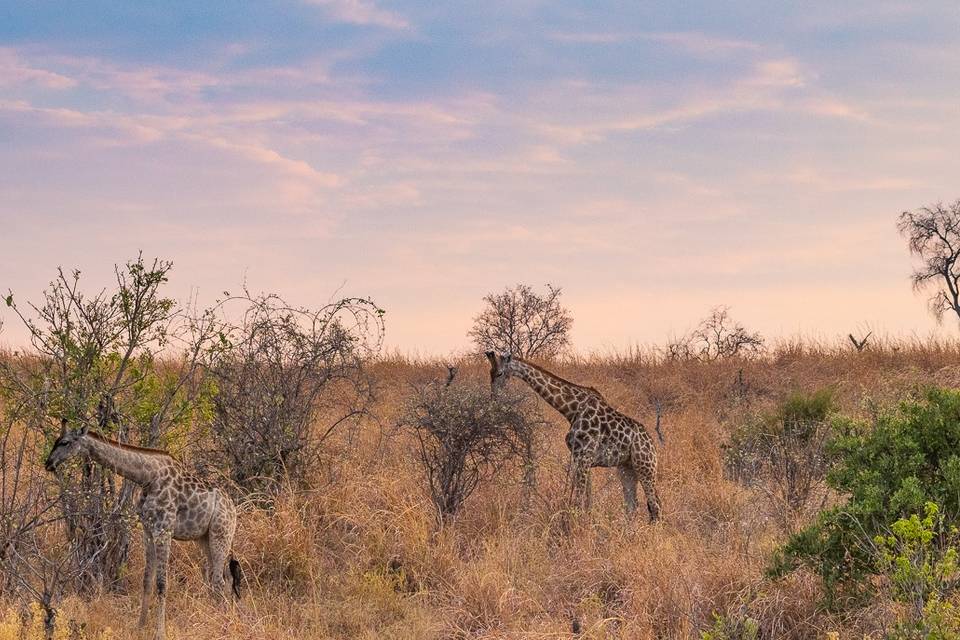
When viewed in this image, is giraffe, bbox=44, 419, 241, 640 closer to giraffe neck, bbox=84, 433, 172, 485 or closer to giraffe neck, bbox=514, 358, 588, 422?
giraffe neck, bbox=84, 433, 172, 485

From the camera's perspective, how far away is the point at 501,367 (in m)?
12.2

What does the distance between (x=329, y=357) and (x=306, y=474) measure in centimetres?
137

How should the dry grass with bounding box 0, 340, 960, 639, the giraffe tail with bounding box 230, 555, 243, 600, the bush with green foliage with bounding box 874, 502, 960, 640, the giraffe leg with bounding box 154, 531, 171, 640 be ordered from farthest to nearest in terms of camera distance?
the giraffe tail with bounding box 230, 555, 243, 600 → the giraffe leg with bounding box 154, 531, 171, 640 → the dry grass with bounding box 0, 340, 960, 639 → the bush with green foliage with bounding box 874, 502, 960, 640

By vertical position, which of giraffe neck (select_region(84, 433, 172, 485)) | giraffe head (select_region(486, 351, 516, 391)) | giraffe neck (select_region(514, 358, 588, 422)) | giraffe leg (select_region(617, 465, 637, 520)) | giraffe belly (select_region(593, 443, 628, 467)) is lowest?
giraffe leg (select_region(617, 465, 637, 520))

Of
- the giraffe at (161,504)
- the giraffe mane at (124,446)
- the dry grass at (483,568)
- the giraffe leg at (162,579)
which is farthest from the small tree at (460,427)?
the giraffe leg at (162,579)

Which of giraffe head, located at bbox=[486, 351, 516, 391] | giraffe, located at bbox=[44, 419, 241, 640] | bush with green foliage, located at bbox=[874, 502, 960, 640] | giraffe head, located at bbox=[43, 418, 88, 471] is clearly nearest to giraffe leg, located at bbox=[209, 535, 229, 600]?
giraffe, located at bbox=[44, 419, 241, 640]

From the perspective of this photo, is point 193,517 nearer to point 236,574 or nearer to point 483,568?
point 236,574

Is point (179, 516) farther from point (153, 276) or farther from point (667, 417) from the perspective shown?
point (667, 417)

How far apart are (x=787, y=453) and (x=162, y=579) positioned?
7389 millimetres

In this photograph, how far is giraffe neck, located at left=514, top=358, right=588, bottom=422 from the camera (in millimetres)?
11969

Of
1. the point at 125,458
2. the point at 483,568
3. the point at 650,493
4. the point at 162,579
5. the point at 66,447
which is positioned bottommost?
the point at 483,568

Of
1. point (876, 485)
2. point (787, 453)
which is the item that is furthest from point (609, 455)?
point (876, 485)

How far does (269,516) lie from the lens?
421 inches

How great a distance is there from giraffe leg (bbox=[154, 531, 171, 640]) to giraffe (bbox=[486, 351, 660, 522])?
174 inches
